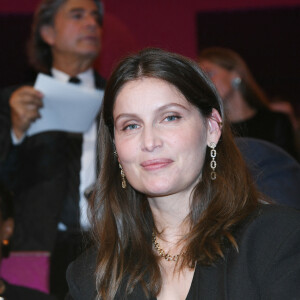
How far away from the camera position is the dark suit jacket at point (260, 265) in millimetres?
1891

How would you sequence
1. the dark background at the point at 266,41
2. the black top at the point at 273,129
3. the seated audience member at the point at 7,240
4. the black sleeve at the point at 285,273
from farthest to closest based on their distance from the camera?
the dark background at the point at 266,41 → the black top at the point at 273,129 → the seated audience member at the point at 7,240 → the black sleeve at the point at 285,273

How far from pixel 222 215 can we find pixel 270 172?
557mm

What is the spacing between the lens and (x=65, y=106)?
330cm

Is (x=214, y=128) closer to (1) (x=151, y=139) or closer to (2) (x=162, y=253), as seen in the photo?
(1) (x=151, y=139)

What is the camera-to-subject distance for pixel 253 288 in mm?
1947

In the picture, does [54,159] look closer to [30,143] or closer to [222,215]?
[30,143]

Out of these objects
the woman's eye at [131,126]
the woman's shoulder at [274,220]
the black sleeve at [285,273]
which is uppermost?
the woman's eye at [131,126]

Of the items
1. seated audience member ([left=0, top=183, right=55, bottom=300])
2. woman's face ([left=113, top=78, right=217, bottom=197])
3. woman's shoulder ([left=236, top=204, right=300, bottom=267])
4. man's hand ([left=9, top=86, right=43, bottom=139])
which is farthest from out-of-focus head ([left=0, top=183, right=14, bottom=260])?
woman's shoulder ([left=236, top=204, right=300, bottom=267])

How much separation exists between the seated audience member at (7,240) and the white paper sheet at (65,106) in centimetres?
38

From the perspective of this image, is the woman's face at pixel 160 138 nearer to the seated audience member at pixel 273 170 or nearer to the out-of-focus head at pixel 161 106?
the out-of-focus head at pixel 161 106

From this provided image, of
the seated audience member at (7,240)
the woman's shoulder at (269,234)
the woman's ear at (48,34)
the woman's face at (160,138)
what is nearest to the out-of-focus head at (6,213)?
the seated audience member at (7,240)

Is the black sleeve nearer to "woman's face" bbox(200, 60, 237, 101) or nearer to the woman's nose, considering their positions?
the woman's nose

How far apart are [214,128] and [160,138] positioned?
0.73 feet

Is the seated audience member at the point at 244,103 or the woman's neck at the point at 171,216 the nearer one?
the woman's neck at the point at 171,216
